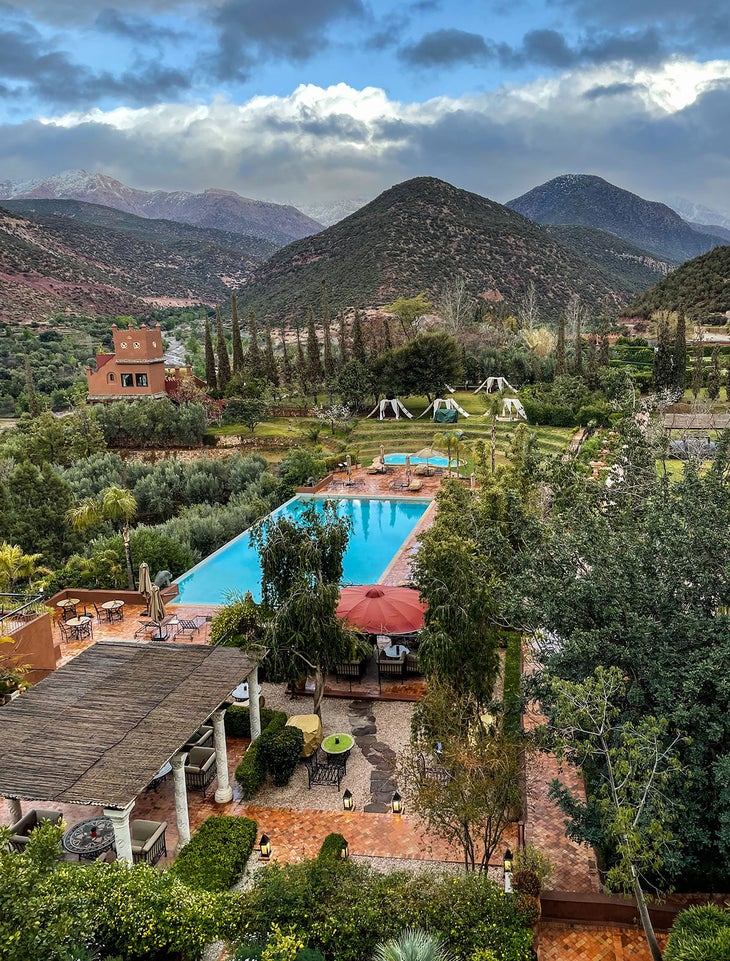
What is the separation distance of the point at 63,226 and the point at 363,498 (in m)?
101

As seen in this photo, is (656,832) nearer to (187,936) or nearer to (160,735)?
(187,936)

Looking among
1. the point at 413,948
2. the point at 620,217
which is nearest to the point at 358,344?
the point at 413,948

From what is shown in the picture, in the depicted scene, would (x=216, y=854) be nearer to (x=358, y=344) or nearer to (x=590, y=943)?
(x=590, y=943)

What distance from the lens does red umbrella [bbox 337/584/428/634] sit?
13.8 metres

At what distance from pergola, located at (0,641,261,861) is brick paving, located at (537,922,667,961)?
4915 millimetres

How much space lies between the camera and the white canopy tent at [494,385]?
46634 mm

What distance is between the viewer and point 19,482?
71.3 ft

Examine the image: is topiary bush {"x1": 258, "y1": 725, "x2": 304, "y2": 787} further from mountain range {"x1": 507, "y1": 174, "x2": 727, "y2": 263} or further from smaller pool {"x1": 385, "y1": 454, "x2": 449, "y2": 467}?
mountain range {"x1": 507, "y1": 174, "x2": 727, "y2": 263}

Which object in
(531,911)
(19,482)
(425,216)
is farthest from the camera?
(425,216)

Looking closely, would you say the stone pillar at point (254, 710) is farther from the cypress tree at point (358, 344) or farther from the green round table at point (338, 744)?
the cypress tree at point (358, 344)

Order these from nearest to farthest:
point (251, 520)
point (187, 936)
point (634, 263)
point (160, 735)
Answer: point (187, 936) → point (160, 735) → point (251, 520) → point (634, 263)

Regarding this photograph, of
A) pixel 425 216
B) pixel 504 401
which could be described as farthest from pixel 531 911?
pixel 425 216

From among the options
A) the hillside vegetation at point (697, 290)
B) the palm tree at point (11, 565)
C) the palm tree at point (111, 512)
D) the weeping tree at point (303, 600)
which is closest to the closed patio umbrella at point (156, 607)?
the palm tree at point (111, 512)

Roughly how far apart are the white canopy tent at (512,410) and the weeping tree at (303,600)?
30.8 metres
